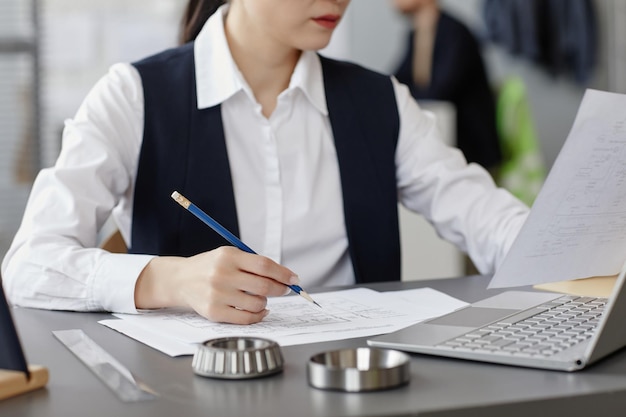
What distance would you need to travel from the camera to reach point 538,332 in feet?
3.25

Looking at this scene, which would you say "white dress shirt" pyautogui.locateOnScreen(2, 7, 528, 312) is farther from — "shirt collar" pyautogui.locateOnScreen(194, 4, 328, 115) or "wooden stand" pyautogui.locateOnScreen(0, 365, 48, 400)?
"wooden stand" pyautogui.locateOnScreen(0, 365, 48, 400)

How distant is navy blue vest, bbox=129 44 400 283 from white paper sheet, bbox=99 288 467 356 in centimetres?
34

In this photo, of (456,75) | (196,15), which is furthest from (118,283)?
(456,75)

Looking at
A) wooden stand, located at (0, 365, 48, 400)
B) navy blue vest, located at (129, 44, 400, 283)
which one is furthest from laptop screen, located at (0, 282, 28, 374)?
navy blue vest, located at (129, 44, 400, 283)

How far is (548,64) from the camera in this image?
204 inches

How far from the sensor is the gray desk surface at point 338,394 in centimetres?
78

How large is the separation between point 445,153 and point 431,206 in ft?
0.34

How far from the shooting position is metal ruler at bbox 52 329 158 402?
0.83m

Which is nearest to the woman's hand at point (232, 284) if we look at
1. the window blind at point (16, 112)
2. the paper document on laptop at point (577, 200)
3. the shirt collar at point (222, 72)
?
the paper document on laptop at point (577, 200)

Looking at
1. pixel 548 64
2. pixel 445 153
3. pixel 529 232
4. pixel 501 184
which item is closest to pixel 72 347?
pixel 529 232

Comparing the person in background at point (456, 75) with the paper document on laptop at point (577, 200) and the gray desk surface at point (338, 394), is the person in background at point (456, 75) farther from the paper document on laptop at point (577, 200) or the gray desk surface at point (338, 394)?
the gray desk surface at point (338, 394)

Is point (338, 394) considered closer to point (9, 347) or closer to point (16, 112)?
point (9, 347)

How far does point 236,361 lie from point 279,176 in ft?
2.80

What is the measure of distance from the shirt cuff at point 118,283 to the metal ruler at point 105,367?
0.11 meters
